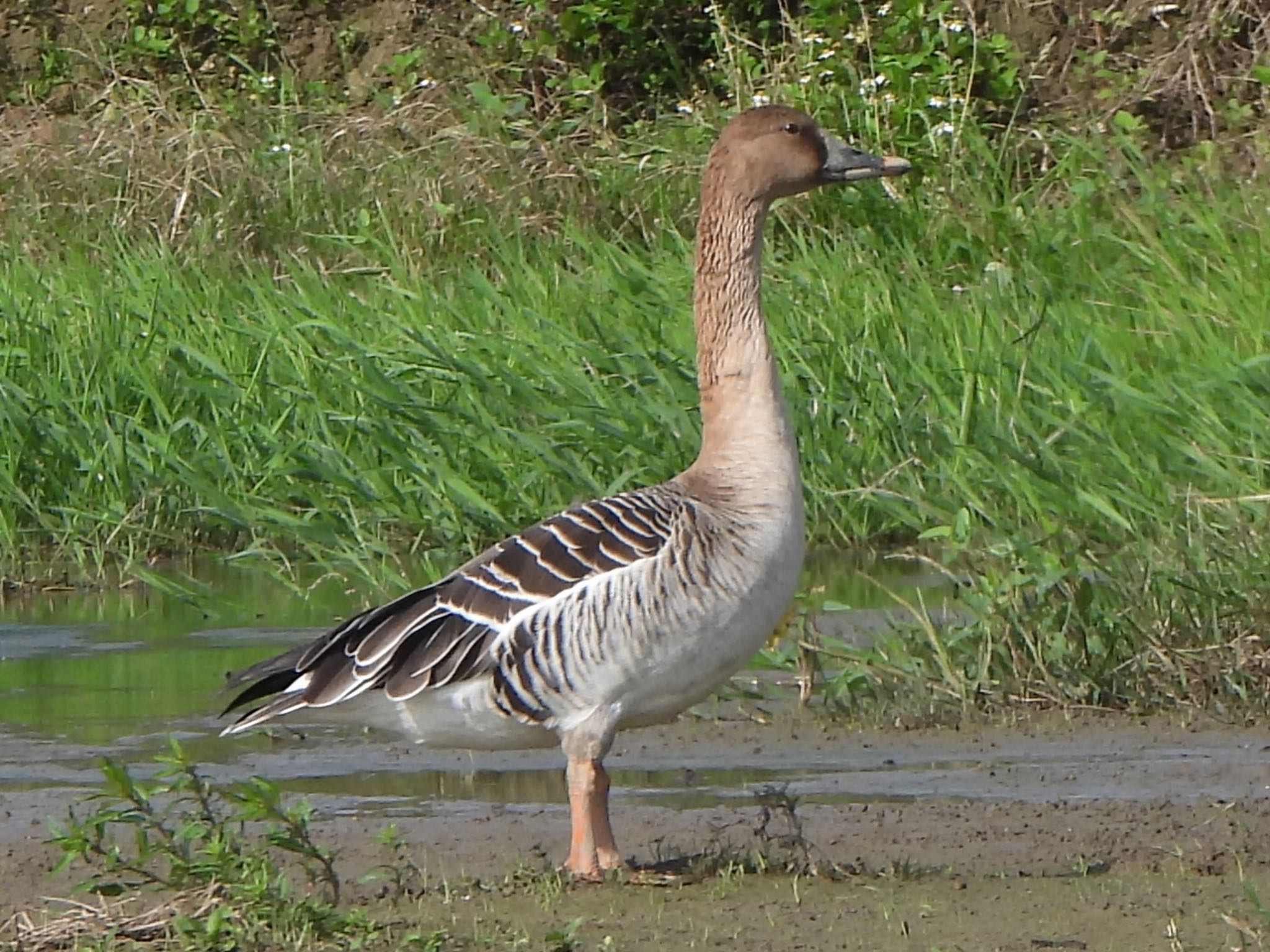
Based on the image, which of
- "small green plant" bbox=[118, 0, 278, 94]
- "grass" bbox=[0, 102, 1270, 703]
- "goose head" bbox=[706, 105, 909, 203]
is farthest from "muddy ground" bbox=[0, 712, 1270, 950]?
"small green plant" bbox=[118, 0, 278, 94]

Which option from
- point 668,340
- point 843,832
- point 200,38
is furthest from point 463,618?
point 200,38

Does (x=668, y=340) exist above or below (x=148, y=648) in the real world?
above

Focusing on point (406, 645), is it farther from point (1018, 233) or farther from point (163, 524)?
point (1018, 233)

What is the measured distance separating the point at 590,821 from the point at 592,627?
16.3 inches

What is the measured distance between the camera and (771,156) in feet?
19.4

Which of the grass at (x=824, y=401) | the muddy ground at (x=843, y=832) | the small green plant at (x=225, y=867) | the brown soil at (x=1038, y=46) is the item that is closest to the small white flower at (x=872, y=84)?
the grass at (x=824, y=401)

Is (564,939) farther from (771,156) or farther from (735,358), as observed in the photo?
(771,156)

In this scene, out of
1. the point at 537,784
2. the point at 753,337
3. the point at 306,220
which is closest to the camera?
the point at 753,337

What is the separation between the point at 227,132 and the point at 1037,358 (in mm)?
6640

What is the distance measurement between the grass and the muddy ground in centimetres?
35

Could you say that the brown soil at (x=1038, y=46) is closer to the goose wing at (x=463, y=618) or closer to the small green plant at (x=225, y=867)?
the goose wing at (x=463, y=618)

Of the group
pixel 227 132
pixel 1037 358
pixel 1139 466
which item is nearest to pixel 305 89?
pixel 227 132

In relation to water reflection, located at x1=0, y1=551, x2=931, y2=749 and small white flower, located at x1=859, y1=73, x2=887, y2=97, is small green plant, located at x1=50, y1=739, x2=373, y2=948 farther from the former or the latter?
small white flower, located at x1=859, y1=73, x2=887, y2=97

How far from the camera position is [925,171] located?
12.0m
